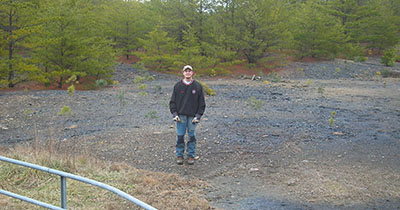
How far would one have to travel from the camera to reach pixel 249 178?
5645mm

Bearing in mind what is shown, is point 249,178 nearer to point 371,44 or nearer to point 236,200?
point 236,200

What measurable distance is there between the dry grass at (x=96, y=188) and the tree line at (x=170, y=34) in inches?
416

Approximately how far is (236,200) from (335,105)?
7.87m

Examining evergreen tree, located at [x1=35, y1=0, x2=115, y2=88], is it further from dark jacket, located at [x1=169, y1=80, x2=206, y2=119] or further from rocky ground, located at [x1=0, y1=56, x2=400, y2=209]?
dark jacket, located at [x1=169, y1=80, x2=206, y2=119]

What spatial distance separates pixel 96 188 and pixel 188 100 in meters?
1.98

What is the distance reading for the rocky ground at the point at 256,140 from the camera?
16.8 ft

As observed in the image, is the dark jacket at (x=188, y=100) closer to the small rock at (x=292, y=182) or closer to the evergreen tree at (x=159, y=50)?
the small rock at (x=292, y=182)

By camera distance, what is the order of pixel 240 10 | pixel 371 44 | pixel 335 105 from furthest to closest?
pixel 371 44
pixel 240 10
pixel 335 105

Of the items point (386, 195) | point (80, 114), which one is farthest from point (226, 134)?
point (80, 114)

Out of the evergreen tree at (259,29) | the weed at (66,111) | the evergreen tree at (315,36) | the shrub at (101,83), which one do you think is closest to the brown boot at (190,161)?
the weed at (66,111)

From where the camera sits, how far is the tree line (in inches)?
615

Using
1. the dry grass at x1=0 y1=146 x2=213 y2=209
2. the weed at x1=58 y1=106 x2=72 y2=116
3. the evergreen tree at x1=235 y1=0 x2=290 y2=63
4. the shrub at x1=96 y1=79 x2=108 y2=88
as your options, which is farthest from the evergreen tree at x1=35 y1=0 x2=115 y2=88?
the dry grass at x1=0 y1=146 x2=213 y2=209

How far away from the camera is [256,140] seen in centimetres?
757

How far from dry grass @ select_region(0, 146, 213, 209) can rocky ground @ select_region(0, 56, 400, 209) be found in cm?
42
